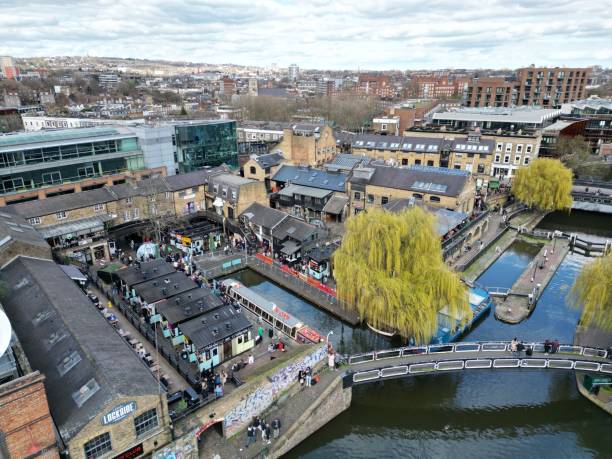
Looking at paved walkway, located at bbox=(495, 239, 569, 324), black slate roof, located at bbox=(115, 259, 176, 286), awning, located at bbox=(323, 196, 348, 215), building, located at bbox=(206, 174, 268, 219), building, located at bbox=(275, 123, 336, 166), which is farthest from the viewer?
building, located at bbox=(275, 123, 336, 166)

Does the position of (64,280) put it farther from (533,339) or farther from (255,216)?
(533,339)

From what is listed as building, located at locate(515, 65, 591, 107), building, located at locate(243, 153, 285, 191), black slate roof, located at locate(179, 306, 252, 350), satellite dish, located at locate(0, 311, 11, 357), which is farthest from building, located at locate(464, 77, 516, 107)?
satellite dish, located at locate(0, 311, 11, 357)

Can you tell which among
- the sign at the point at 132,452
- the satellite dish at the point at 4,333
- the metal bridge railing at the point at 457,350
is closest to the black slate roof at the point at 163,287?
the sign at the point at 132,452

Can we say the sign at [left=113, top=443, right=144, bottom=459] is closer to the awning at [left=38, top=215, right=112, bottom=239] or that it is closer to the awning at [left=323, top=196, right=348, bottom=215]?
the awning at [left=38, top=215, right=112, bottom=239]

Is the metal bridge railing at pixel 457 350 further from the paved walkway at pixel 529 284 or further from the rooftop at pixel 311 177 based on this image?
the rooftop at pixel 311 177

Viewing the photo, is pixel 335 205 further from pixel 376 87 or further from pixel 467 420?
pixel 376 87

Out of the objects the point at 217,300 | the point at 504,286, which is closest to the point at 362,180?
the point at 504,286

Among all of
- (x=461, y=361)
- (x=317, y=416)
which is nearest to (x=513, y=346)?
(x=461, y=361)
